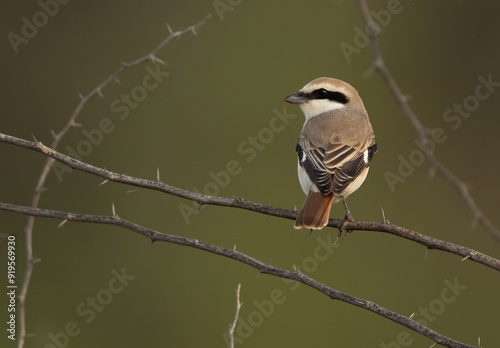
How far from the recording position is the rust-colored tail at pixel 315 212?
4367mm

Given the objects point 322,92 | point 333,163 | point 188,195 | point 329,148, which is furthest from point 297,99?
point 188,195

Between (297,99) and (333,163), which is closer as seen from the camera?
(333,163)

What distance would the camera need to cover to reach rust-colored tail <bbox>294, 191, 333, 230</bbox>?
4.37 m

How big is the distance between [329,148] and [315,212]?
72 centimetres

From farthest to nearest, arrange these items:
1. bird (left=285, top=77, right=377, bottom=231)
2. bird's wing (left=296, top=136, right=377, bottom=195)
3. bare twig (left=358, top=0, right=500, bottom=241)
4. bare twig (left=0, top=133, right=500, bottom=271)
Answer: bird's wing (left=296, top=136, right=377, bottom=195)
bird (left=285, top=77, right=377, bottom=231)
bare twig (left=0, top=133, right=500, bottom=271)
bare twig (left=358, top=0, right=500, bottom=241)

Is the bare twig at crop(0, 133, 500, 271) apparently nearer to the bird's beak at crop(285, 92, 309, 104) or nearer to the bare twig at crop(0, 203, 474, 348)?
the bare twig at crop(0, 203, 474, 348)

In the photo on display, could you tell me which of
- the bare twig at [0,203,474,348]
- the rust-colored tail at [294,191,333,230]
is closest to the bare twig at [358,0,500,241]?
the bare twig at [0,203,474,348]

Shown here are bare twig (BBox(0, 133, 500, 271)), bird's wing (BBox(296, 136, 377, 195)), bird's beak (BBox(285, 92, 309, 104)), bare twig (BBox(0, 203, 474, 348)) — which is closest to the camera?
bare twig (BBox(0, 203, 474, 348))

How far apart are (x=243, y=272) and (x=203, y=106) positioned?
1.85 metres

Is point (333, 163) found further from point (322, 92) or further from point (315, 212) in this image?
point (322, 92)

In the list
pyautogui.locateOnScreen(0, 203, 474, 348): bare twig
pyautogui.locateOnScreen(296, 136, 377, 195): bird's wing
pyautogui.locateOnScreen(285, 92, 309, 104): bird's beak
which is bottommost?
pyautogui.locateOnScreen(0, 203, 474, 348): bare twig

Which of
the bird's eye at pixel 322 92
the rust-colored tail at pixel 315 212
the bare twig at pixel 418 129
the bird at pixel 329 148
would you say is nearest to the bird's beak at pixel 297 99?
the bird at pixel 329 148

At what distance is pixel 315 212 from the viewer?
449 centimetres

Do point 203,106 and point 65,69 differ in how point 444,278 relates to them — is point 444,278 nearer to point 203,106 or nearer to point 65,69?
point 203,106
